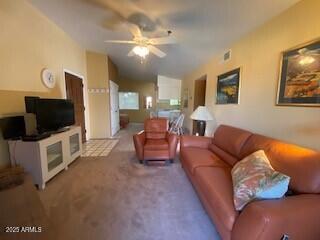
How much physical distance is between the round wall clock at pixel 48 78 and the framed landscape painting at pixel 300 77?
12.4 ft

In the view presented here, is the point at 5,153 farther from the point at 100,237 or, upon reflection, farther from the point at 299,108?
the point at 299,108

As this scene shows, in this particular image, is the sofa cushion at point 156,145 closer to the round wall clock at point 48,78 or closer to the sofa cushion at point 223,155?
the sofa cushion at point 223,155

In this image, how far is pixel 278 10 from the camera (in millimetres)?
2061

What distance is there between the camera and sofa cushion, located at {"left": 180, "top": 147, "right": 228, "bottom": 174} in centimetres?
224

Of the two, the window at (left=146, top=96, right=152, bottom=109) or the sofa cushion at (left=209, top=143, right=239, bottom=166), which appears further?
the window at (left=146, top=96, right=152, bottom=109)

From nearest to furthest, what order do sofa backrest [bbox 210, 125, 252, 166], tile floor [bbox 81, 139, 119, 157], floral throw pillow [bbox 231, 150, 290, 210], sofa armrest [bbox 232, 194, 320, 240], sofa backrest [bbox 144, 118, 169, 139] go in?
1. sofa armrest [bbox 232, 194, 320, 240]
2. floral throw pillow [bbox 231, 150, 290, 210]
3. sofa backrest [bbox 210, 125, 252, 166]
4. sofa backrest [bbox 144, 118, 169, 139]
5. tile floor [bbox 81, 139, 119, 157]

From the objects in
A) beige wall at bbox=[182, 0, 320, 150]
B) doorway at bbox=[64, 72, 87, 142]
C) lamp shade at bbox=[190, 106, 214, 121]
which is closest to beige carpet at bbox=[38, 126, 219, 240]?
lamp shade at bbox=[190, 106, 214, 121]

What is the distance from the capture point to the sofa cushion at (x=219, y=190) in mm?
1330

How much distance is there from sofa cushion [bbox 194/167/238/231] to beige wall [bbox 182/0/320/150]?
87cm

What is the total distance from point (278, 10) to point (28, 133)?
3.71 m

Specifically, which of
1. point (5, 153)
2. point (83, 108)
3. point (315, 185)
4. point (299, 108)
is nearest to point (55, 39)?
point (83, 108)

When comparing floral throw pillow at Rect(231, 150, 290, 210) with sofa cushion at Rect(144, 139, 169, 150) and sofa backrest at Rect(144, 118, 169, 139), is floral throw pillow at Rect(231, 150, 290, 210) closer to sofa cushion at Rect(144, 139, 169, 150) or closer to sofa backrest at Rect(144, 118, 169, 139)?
sofa cushion at Rect(144, 139, 169, 150)

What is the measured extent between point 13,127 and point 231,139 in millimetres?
3071

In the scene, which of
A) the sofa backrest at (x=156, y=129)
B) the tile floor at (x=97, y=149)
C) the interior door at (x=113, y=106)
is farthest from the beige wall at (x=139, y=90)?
the sofa backrest at (x=156, y=129)
